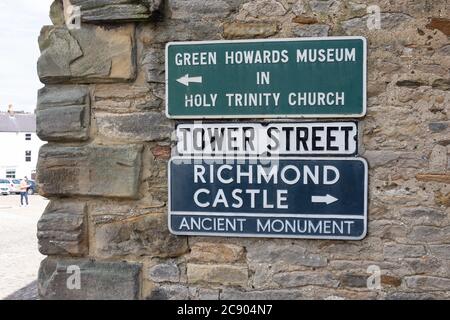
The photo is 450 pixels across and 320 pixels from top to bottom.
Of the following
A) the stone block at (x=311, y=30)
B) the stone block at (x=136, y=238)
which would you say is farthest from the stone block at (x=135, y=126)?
the stone block at (x=311, y=30)

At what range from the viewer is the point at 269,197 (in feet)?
9.57

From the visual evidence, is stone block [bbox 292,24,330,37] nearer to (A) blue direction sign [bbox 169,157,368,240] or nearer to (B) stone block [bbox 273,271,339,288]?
(A) blue direction sign [bbox 169,157,368,240]

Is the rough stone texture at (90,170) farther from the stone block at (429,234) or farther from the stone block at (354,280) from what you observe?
the stone block at (429,234)

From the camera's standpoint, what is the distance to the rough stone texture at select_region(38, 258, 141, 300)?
302 centimetres

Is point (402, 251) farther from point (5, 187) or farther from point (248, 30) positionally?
point (5, 187)

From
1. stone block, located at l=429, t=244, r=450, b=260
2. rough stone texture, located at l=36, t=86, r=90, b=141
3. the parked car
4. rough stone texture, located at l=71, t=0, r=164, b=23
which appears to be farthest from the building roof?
stone block, located at l=429, t=244, r=450, b=260

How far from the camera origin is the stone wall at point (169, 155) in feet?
9.18

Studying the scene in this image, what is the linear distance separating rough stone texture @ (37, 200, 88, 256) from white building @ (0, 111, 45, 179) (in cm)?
4684

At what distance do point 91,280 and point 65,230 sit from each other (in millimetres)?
336

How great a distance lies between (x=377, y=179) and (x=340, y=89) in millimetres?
537

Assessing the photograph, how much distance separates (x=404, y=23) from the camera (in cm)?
281

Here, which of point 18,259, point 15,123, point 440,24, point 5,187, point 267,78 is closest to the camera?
point 440,24

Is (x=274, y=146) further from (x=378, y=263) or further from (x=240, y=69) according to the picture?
(x=378, y=263)

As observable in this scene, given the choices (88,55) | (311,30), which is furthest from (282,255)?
(88,55)
